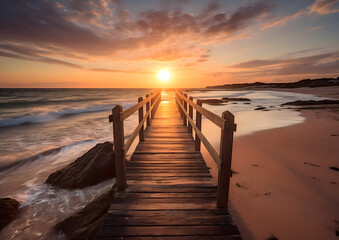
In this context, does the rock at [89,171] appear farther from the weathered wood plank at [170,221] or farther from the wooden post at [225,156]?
the wooden post at [225,156]

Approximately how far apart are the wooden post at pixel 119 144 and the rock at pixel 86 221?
82 centimetres

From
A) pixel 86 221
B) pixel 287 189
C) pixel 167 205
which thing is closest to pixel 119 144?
pixel 167 205

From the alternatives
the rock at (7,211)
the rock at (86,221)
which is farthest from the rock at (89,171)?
the rock at (86,221)

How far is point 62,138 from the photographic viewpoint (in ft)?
35.4

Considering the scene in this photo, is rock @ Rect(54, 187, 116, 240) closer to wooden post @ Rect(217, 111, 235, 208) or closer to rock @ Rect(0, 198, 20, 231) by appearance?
rock @ Rect(0, 198, 20, 231)

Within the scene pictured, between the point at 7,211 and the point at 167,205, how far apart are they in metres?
3.99

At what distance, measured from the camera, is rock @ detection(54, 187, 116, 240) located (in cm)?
288

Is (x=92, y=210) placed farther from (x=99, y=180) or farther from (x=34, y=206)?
(x=34, y=206)

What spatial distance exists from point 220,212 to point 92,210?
8.67 feet

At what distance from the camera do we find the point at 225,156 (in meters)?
2.25

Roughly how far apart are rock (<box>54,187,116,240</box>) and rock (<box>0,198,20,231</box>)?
116 cm

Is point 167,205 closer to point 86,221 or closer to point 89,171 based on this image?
point 86,221

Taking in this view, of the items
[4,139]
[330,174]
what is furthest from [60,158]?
[330,174]

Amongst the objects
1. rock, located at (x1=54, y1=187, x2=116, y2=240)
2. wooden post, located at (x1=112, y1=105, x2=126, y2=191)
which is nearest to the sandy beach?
wooden post, located at (x1=112, y1=105, x2=126, y2=191)
